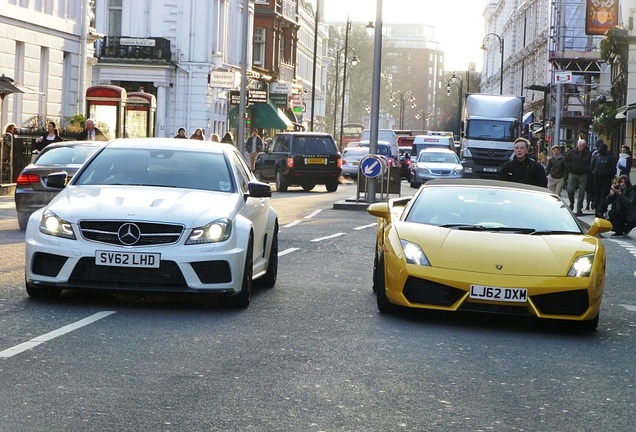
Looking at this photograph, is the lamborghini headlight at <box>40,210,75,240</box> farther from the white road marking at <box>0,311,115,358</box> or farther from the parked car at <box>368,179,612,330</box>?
the parked car at <box>368,179,612,330</box>

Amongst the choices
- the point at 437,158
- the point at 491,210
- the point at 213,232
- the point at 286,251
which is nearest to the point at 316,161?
the point at 437,158

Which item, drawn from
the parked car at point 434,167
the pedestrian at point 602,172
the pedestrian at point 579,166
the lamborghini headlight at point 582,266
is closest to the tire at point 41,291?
the lamborghini headlight at point 582,266

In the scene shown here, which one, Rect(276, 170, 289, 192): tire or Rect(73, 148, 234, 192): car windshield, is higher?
Rect(73, 148, 234, 192): car windshield

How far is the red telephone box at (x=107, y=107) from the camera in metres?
43.9

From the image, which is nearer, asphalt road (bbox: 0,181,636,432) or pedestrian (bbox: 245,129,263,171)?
asphalt road (bbox: 0,181,636,432)

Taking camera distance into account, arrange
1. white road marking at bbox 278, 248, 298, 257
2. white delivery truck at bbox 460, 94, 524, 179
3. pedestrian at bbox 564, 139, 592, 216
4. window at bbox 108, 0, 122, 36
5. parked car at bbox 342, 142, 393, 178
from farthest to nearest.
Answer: window at bbox 108, 0, 122, 36
parked car at bbox 342, 142, 393, 178
white delivery truck at bbox 460, 94, 524, 179
pedestrian at bbox 564, 139, 592, 216
white road marking at bbox 278, 248, 298, 257

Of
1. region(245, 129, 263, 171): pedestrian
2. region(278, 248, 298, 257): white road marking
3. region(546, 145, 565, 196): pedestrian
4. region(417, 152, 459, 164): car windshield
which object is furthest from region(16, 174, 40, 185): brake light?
region(417, 152, 459, 164): car windshield

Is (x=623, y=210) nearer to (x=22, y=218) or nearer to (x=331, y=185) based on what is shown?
(x=22, y=218)

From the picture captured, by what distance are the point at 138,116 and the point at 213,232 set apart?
3702 cm

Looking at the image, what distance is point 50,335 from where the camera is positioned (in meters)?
9.16

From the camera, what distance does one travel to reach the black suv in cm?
4184

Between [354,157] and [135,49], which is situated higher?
[135,49]

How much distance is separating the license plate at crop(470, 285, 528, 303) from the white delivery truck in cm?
4493

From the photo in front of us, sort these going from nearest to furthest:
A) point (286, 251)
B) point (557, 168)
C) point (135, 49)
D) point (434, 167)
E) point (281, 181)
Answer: point (286, 251) → point (557, 168) → point (281, 181) → point (434, 167) → point (135, 49)
